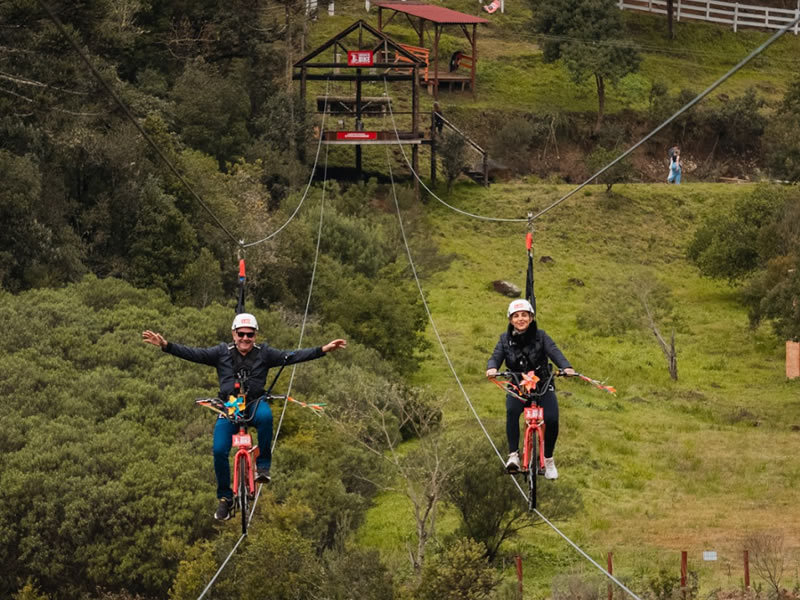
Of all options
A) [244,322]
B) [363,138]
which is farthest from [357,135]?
[244,322]

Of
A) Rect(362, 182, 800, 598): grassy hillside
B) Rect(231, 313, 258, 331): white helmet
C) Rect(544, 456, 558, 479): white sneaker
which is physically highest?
Rect(231, 313, 258, 331): white helmet

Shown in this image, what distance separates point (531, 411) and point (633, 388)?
42121 mm

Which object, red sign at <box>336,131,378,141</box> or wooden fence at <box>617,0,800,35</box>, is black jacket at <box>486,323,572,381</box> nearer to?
red sign at <box>336,131,378,141</box>

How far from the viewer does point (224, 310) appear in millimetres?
56906

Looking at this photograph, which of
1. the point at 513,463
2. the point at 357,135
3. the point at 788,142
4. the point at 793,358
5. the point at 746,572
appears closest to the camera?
the point at 513,463

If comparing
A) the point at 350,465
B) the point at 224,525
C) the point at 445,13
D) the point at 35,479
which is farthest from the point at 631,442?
the point at 445,13

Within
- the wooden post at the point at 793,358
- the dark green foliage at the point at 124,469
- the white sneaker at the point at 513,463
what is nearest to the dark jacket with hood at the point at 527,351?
the white sneaker at the point at 513,463

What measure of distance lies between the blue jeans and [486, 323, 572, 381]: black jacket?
315 cm

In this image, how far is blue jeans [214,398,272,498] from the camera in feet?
68.3

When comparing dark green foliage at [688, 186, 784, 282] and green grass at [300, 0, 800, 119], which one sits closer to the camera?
dark green foliage at [688, 186, 784, 282]

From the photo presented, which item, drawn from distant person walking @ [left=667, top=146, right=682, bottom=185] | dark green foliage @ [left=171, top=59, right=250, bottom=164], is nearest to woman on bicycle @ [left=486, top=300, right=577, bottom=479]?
dark green foliage @ [left=171, top=59, right=250, bottom=164]

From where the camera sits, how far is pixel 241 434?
830 inches

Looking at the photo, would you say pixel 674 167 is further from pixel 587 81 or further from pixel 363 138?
pixel 363 138

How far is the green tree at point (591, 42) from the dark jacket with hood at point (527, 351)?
66417 millimetres
